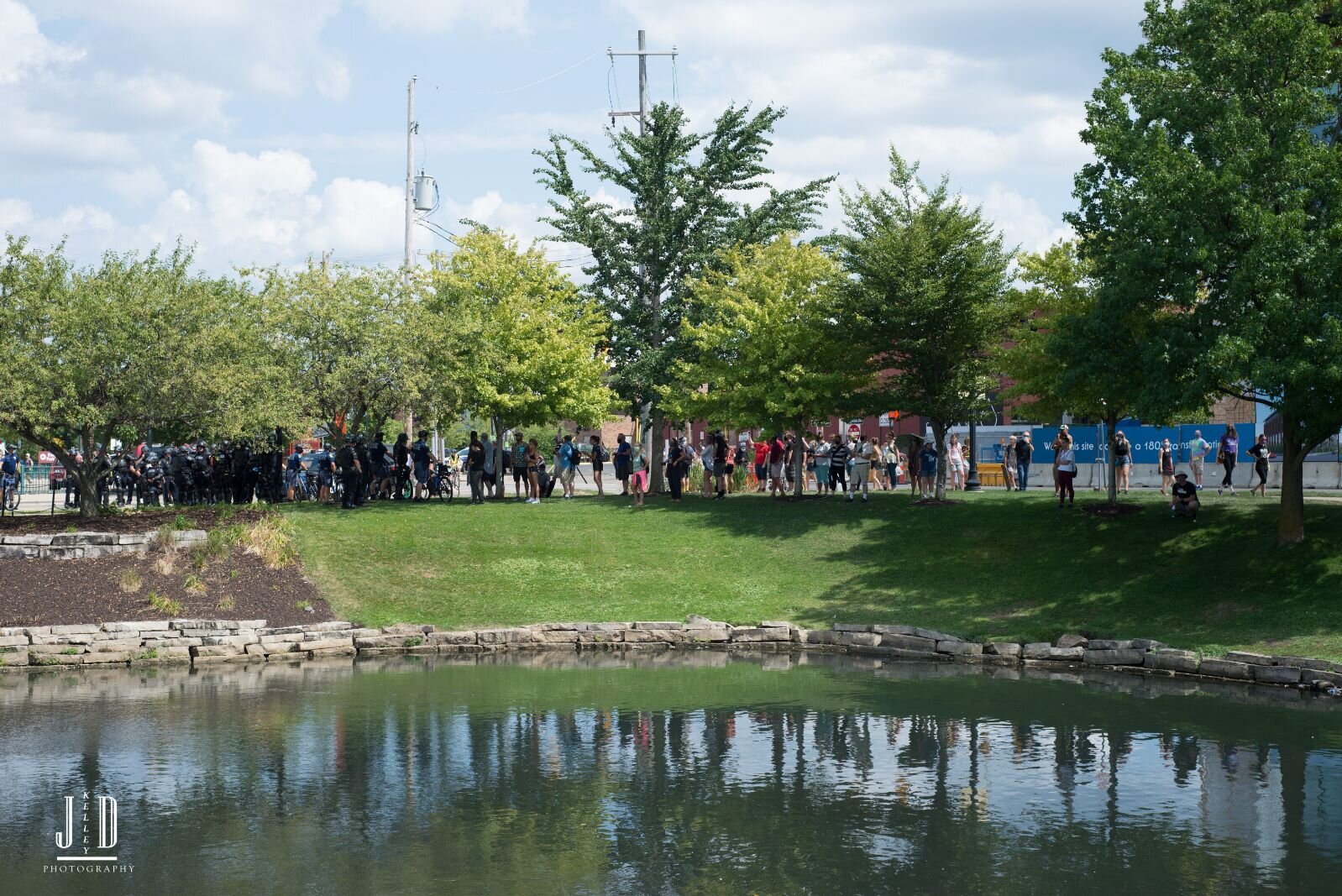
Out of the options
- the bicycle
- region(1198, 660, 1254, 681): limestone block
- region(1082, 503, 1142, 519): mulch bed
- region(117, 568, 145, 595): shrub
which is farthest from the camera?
the bicycle

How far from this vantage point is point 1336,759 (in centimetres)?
1499

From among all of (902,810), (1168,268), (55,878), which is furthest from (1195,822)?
(1168,268)

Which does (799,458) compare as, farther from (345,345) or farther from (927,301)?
(345,345)

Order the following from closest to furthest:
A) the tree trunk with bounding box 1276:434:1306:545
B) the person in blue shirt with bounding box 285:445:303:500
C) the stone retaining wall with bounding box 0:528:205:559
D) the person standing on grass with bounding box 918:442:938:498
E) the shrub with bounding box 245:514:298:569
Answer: the tree trunk with bounding box 1276:434:1306:545
the stone retaining wall with bounding box 0:528:205:559
the shrub with bounding box 245:514:298:569
the person standing on grass with bounding box 918:442:938:498
the person in blue shirt with bounding box 285:445:303:500

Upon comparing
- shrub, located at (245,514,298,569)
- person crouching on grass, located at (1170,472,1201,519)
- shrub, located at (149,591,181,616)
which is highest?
person crouching on grass, located at (1170,472,1201,519)

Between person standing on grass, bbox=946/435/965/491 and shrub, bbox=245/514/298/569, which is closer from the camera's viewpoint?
shrub, bbox=245/514/298/569

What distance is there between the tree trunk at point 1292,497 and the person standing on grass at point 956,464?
39.9ft

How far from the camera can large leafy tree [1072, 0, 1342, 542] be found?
2320cm

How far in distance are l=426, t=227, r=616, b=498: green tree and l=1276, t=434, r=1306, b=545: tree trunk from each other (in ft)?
56.4

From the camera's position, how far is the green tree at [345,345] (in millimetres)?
33281

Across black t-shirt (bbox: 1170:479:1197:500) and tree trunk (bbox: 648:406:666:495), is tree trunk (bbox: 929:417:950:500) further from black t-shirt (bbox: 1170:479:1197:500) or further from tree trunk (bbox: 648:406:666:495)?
tree trunk (bbox: 648:406:666:495)

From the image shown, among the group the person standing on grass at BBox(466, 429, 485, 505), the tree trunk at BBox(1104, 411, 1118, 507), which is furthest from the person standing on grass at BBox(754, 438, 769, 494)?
the tree trunk at BBox(1104, 411, 1118, 507)

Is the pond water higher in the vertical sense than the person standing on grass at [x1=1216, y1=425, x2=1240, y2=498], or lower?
lower

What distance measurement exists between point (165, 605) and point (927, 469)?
60.3 ft
